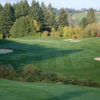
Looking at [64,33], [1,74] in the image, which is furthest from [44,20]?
[1,74]

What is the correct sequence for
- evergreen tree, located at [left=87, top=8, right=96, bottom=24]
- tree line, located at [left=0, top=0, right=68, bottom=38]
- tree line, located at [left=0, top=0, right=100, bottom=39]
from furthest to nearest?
evergreen tree, located at [left=87, top=8, right=96, bottom=24]
tree line, located at [left=0, top=0, right=68, bottom=38]
tree line, located at [left=0, top=0, right=100, bottom=39]

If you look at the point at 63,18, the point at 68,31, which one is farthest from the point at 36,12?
the point at 68,31

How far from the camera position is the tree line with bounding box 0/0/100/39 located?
55.7 metres

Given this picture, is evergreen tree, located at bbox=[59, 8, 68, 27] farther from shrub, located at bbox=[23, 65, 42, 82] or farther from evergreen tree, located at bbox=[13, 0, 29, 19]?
shrub, located at bbox=[23, 65, 42, 82]

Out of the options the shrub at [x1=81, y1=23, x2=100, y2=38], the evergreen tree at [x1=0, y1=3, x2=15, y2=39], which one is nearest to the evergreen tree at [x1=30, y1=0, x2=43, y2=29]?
the evergreen tree at [x1=0, y1=3, x2=15, y2=39]

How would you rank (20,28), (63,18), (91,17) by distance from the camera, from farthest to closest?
(63,18) < (91,17) < (20,28)

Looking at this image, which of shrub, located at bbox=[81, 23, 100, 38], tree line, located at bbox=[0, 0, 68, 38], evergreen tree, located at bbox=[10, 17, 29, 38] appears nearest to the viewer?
shrub, located at bbox=[81, 23, 100, 38]

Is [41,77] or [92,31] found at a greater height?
[92,31]

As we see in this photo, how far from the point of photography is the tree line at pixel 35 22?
55688 millimetres

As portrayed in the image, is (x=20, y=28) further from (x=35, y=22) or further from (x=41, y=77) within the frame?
(x=41, y=77)

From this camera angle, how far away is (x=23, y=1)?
64.0m

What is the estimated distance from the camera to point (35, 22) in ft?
188

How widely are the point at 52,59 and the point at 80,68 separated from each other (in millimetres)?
3138

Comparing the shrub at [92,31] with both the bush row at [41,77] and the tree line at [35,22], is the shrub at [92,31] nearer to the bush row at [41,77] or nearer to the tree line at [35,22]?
the tree line at [35,22]
